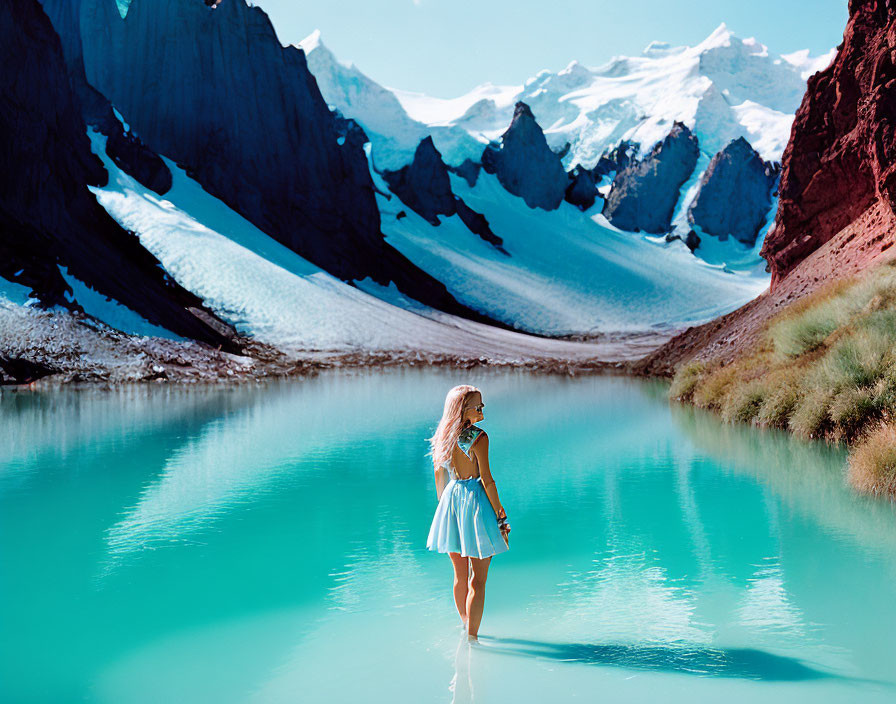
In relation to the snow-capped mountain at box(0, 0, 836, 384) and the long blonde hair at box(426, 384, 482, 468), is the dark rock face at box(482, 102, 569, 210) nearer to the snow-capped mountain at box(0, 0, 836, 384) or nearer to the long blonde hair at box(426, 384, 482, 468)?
the snow-capped mountain at box(0, 0, 836, 384)

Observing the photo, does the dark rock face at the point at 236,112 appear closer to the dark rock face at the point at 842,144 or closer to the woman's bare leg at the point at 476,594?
the dark rock face at the point at 842,144

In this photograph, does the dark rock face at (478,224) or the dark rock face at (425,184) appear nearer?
the dark rock face at (478,224)

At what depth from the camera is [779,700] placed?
404 cm

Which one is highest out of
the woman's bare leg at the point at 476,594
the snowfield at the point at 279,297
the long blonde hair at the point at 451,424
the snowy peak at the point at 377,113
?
the snowy peak at the point at 377,113

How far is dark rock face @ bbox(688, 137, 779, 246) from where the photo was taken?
110375mm

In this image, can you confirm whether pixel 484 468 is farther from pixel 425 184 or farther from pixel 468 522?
pixel 425 184

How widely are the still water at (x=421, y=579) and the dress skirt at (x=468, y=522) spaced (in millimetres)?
592

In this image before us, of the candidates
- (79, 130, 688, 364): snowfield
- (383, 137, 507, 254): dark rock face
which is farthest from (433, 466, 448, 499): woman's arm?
(383, 137, 507, 254): dark rock face

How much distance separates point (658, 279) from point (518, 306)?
2176cm

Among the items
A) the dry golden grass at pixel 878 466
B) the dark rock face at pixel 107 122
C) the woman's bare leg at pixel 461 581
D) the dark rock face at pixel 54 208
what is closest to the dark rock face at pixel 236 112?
the dark rock face at pixel 107 122

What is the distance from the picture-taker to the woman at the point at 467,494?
460cm

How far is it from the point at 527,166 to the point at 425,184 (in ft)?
74.9

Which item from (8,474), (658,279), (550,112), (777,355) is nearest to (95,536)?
(8,474)

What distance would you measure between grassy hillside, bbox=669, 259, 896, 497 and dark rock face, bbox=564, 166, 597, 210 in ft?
289
